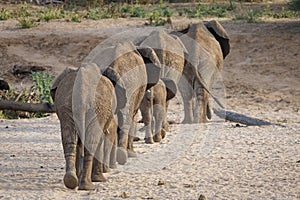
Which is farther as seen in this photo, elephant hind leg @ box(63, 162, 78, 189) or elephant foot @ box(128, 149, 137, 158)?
elephant foot @ box(128, 149, 137, 158)

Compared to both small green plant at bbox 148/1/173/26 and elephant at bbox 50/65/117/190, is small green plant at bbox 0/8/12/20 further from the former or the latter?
elephant at bbox 50/65/117/190

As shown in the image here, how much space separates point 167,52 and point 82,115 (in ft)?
11.4

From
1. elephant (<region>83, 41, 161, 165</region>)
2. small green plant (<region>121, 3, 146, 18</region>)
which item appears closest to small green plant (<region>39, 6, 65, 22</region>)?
small green plant (<region>121, 3, 146, 18</region>)

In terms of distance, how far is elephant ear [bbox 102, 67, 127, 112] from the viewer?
7.19m

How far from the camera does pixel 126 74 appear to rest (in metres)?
7.69

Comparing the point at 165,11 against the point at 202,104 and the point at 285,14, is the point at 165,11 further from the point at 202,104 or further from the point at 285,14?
the point at 202,104

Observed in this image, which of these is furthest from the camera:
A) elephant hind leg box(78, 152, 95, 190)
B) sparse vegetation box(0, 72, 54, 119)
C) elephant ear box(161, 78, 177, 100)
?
sparse vegetation box(0, 72, 54, 119)

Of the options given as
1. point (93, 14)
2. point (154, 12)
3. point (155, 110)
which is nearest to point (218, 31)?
point (155, 110)

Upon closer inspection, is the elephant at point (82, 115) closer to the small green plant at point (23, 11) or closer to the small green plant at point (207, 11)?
the small green plant at point (207, 11)

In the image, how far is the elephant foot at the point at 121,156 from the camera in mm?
8016

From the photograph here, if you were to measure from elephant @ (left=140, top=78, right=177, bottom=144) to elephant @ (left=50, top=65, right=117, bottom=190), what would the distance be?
243 centimetres

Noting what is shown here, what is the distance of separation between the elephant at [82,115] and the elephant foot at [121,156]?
0.96 metres

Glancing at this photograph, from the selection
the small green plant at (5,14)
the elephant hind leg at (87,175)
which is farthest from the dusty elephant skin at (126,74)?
the small green plant at (5,14)

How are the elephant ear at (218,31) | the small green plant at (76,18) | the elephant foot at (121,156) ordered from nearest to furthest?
the elephant foot at (121,156) < the elephant ear at (218,31) < the small green plant at (76,18)
